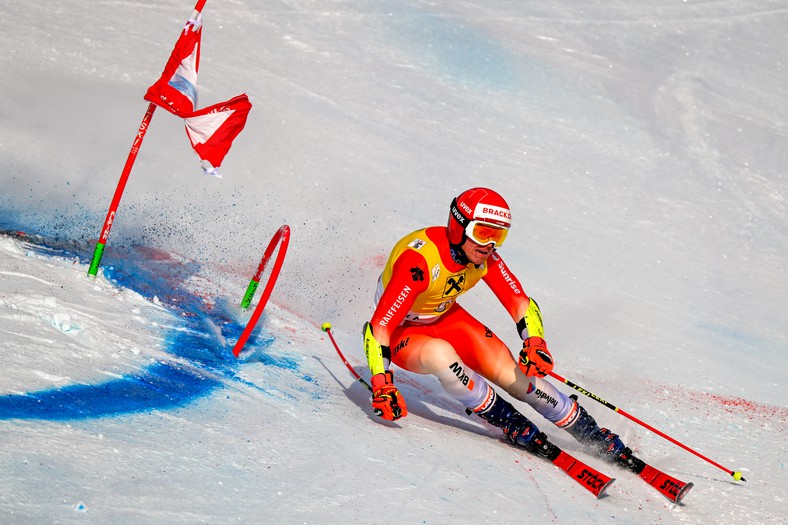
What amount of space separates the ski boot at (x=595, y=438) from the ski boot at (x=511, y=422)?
337 mm

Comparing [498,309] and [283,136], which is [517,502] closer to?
[498,309]

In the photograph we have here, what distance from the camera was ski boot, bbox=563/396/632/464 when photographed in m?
5.61

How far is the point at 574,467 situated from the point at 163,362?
99.0 inches

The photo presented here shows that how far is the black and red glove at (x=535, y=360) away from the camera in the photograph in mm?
5504

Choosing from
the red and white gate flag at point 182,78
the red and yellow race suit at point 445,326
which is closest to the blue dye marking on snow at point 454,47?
the red and white gate flag at point 182,78

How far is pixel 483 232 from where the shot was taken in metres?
5.39

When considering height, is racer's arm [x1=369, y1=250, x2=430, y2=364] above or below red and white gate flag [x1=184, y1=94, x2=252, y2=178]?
below

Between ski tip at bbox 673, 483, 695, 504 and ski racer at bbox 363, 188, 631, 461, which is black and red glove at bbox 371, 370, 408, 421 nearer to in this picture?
ski racer at bbox 363, 188, 631, 461

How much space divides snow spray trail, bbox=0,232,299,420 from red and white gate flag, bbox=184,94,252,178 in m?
1.04

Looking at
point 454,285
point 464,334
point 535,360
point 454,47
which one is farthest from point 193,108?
point 454,47

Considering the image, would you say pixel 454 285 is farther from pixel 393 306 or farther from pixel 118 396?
pixel 118 396

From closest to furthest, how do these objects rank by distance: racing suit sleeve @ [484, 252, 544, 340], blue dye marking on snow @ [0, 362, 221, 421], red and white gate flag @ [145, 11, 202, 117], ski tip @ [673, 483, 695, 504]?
1. blue dye marking on snow @ [0, 362, 221, 421]
2. ski tip @ [673, 483, 695, 504]
3. racing suit sleeve @ [484, 252, 544, 340]
4. red and white gate flag @ [145, 11, 202, 117]

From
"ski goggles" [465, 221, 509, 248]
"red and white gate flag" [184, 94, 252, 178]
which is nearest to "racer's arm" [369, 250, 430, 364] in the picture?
"ski goggles" [465, 221, 509, 248]

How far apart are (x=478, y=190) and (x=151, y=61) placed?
9.18m
